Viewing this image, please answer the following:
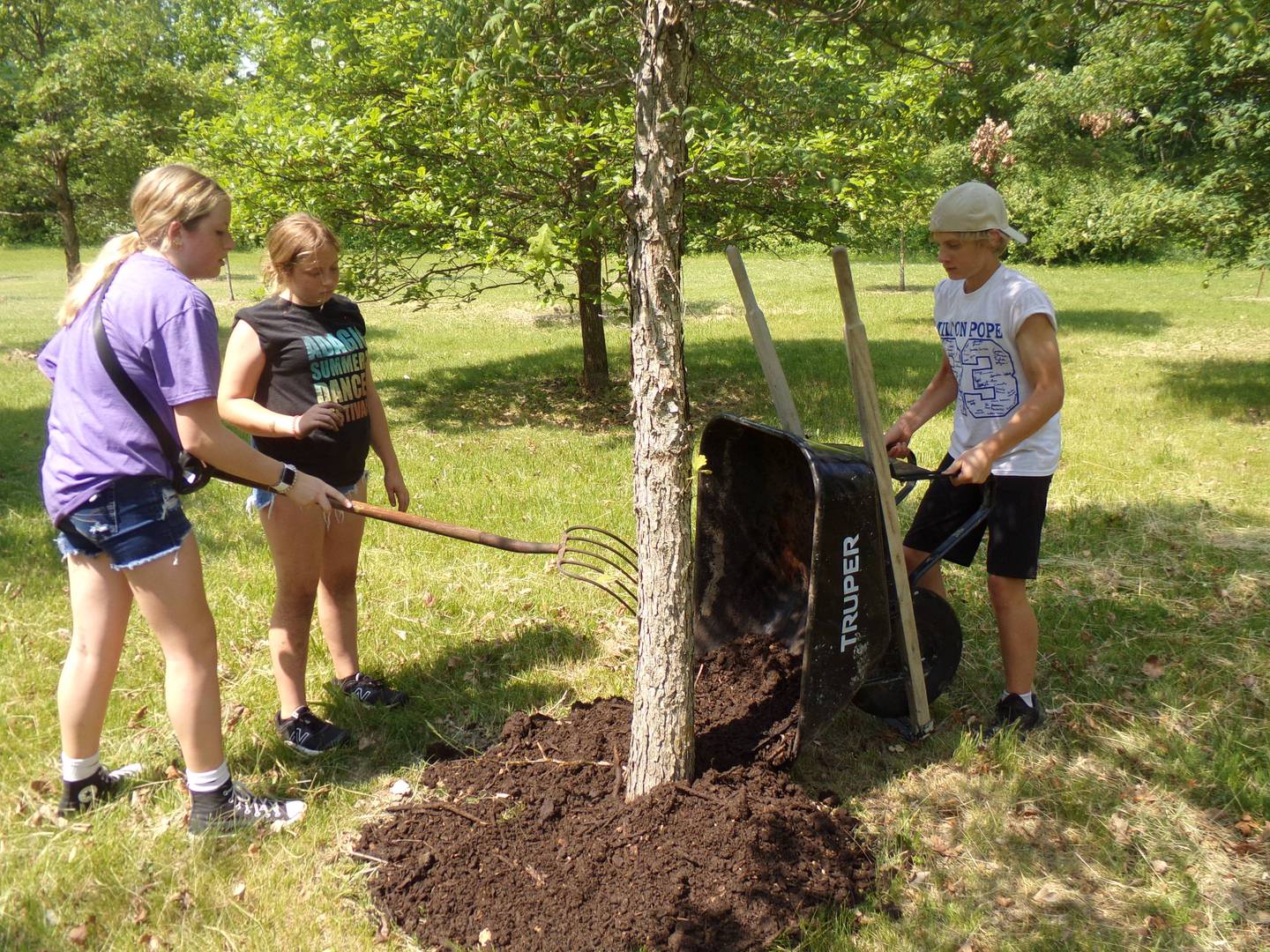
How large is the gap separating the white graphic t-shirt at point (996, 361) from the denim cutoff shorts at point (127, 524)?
2653mm

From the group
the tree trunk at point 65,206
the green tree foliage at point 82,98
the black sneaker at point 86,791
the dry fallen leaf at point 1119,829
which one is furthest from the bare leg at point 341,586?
the tree trunk at point 65,206

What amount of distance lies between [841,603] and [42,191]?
14.9 m

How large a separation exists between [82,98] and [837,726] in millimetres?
13742

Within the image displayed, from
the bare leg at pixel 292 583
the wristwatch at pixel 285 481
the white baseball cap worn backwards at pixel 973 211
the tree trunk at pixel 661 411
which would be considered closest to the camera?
the tree trunk at pixel 661 411

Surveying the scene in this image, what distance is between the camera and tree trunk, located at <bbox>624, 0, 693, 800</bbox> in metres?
2.62

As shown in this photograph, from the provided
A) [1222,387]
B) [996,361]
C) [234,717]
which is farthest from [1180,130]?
[234,717]

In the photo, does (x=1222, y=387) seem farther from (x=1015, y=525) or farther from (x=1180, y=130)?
(x=1015, y=525)

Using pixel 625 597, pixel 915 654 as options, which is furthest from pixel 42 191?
pixel 915 654

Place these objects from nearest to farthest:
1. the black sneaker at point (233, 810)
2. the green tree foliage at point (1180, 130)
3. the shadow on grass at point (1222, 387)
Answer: the black sneaker at point (233, 810) → the green tree foliage at point (1180, 130) → the shadow on grass at point (1222, 387)

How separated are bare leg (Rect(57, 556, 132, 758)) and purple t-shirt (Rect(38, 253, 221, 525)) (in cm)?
25

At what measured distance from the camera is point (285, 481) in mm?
2961

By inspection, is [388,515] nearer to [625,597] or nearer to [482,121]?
→ [625,597]

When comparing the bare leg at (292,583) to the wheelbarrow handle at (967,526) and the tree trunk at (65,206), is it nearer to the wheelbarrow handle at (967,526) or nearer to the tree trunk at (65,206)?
the wheelbarrow handle at (967,526)

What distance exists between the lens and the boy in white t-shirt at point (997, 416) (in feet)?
10.6
